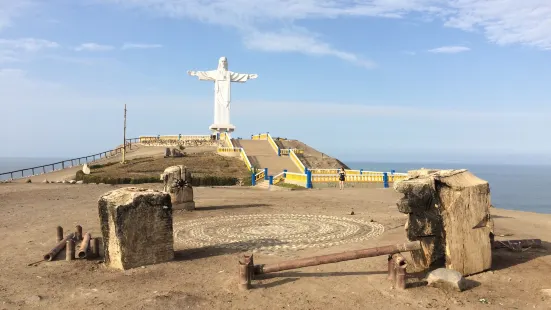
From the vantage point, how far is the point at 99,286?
834 cm

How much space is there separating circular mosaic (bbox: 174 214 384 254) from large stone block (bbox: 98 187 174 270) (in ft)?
6.38

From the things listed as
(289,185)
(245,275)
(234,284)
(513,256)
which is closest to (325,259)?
(245,275)

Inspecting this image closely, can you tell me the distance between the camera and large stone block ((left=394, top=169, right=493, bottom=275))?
8.48 meters

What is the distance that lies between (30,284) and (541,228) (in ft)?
48.4

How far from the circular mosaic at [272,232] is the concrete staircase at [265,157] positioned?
20.4m

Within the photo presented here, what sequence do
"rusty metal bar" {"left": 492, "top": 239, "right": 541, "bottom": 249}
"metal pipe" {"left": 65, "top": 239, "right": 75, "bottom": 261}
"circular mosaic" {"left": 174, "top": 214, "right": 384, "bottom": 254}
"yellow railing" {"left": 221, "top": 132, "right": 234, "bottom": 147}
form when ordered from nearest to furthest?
"metal pipe" {"left": 65, "top": 239, "right": 75, "bottom": 261}
"rusty metal bar" {"left": 492, "top": 239, "right": 541, "bottom": 249}
"circular mosaic" {"left": 174, "top": 214, "right": 384, "bottom": 254}
"yellow railing" {"left": 221, "top": 132, "right": 234, "bottom": 147}

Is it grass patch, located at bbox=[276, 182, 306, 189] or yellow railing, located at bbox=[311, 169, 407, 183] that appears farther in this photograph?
yellow railing, located at bbox=[311, 169, 407, 183]

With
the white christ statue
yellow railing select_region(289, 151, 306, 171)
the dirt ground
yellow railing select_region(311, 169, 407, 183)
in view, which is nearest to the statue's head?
the white christ statue

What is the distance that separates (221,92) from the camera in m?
59.8

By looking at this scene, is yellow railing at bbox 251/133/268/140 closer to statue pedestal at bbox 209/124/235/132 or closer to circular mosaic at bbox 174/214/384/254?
statue pedestal at bbox 209/124/235/132

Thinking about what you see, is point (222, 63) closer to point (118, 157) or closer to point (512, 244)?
point (118, 157)

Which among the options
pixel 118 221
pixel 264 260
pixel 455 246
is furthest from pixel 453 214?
pixel 118 221

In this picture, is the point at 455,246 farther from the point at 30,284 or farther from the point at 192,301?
the point at 30,284

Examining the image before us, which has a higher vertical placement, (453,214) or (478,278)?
(453,214)
